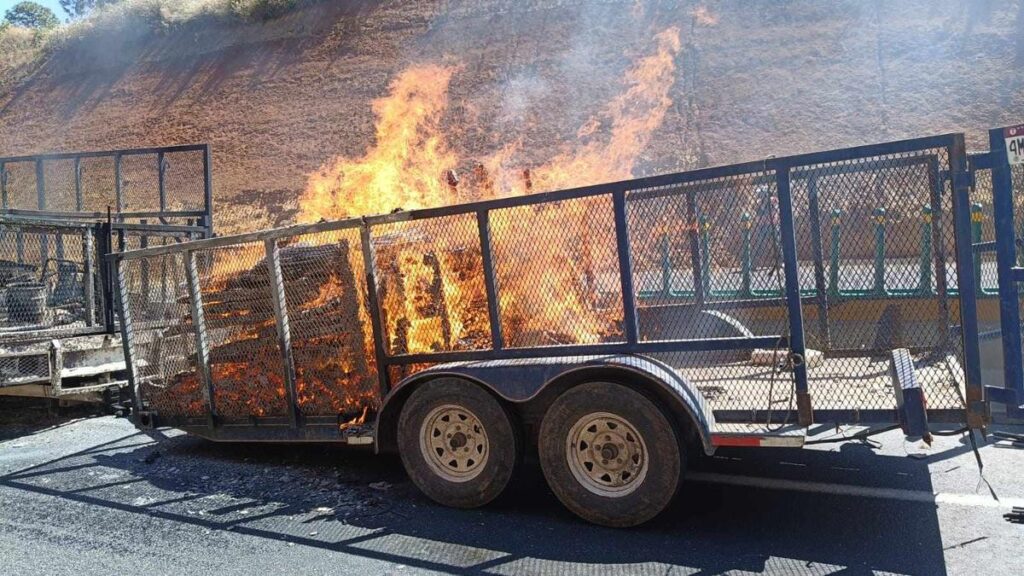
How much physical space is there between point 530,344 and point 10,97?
52971 millimetres

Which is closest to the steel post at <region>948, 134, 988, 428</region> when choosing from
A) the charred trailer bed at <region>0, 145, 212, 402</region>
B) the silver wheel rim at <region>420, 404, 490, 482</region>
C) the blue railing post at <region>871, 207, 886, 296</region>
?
the blue railing post at <region>871, 207, 886, 296</region>

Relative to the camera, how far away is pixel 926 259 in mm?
4863

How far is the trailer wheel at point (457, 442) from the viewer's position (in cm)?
487

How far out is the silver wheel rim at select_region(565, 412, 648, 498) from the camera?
4.48 meters

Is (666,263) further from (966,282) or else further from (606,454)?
(966,282)

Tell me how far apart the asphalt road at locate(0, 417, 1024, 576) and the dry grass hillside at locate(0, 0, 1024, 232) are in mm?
23108

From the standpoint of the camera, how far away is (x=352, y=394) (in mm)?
5680

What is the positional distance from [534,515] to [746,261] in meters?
2.09

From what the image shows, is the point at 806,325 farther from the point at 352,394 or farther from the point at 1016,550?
the point at 352,394

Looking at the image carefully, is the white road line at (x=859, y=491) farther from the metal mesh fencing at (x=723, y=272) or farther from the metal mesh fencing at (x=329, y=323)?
the metal mesh fencing at (x=329, y=323)

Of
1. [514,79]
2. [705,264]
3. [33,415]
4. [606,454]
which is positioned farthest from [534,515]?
[514,79]

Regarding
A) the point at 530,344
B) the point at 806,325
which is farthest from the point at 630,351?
the point at 806,325

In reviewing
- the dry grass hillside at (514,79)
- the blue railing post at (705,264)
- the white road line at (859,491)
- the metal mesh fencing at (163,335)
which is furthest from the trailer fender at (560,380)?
the dry grass hillside at (514,79)

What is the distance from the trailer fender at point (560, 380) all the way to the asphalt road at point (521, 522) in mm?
563
